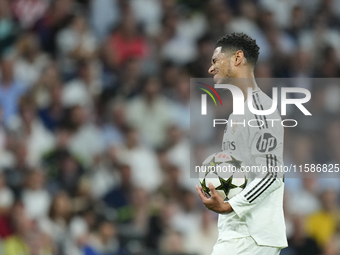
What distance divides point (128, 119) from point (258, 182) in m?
4.60

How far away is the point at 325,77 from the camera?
328 inches

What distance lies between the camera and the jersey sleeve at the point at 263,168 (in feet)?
10.1

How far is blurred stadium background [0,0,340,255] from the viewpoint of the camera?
21.1 ft

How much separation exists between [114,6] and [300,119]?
129 inches

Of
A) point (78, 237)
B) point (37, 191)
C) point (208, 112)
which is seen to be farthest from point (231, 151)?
point (208, 112)

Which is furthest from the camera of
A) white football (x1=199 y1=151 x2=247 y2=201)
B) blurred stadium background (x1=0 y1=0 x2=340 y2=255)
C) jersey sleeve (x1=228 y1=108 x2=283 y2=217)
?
blurred stadium background (x1=0 y1=0 x2=340 y2=255)

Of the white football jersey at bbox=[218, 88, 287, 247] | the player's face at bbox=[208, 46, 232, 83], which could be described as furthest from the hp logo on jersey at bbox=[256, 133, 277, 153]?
the player's face at bbox=[208, 46, 232, 83]

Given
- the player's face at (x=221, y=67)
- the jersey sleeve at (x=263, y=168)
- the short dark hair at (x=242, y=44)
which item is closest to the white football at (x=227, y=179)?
the jersey sleeve at (x=263, y=168)

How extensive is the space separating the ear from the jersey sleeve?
1.31 ft

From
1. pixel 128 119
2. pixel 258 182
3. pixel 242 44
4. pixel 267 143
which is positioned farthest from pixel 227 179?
pixel 128 119

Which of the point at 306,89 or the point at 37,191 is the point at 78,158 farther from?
the point at 306,89

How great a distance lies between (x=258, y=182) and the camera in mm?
3092

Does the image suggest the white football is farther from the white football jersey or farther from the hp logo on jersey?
the hp logo on jersey

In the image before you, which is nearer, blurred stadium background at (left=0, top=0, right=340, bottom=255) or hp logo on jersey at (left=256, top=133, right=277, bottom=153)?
hp logo on jersey at (left=256, top=133, right=277, bottom=153)
